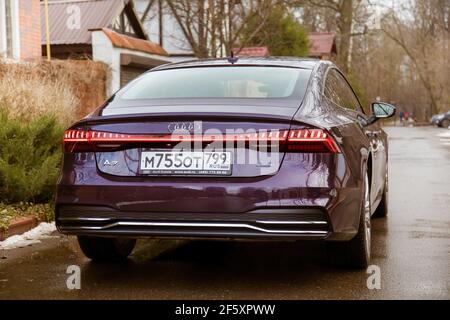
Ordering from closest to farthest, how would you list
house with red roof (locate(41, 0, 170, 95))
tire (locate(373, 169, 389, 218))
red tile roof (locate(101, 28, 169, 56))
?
tire (locate(373, 169, 389, 218)) < house with red roof (locate(41, 0, 170, 95)) < red tile roof (locate(101, 28, 169, 56))

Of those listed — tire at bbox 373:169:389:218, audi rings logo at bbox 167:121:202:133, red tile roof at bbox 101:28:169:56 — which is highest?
red tile roof at bbox 101:28:169:56

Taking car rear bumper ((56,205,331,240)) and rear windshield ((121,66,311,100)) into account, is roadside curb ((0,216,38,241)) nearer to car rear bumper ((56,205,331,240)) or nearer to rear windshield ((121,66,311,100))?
rear windshield ((121,66,311,100))

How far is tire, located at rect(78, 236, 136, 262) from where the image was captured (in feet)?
16.8

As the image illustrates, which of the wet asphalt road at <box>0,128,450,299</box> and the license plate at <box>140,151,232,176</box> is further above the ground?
the license plate at <box>140,151,232,176</box>

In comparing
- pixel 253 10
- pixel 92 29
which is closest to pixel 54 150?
pixel 253 10

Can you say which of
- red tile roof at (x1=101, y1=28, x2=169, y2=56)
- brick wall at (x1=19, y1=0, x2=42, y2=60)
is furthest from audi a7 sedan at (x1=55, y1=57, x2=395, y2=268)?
red tile roof at (x1=101, y1=28, x2=169, y2=56)

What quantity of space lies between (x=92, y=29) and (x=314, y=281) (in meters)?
21.4

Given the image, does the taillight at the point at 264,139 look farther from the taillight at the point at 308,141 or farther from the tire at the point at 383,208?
the tire at the point at 383,208

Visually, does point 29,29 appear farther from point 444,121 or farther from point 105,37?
point 444,121

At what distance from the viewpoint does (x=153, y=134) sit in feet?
13.9

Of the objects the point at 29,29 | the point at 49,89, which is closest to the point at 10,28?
the point at 29,29

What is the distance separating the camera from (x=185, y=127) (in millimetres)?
4211

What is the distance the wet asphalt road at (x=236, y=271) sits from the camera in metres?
4.39

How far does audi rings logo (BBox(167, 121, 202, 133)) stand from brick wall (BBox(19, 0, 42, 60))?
1421 cm
